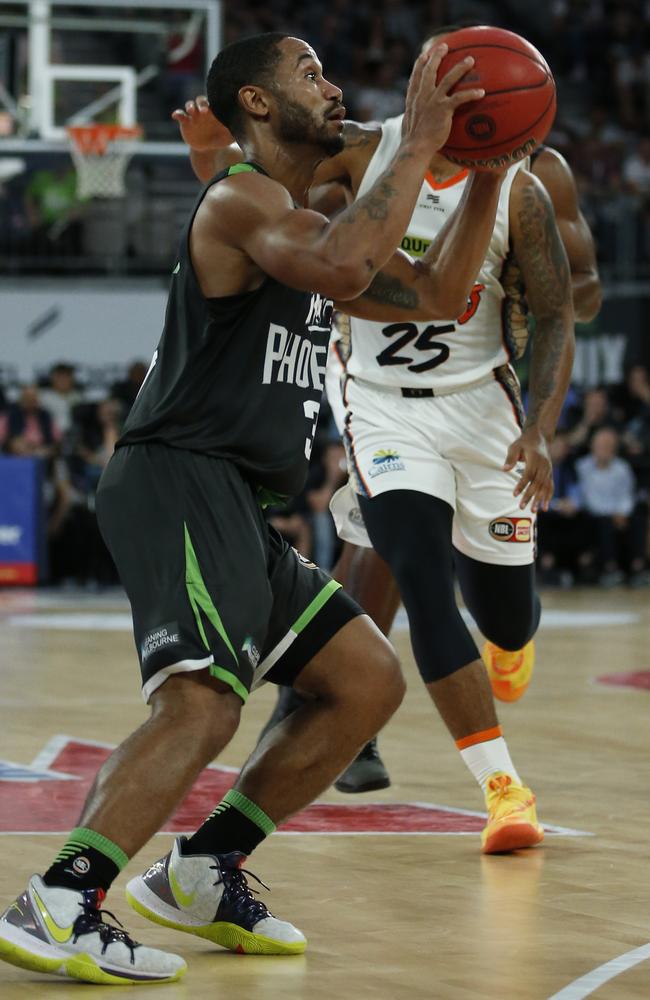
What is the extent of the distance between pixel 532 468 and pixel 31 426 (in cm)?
1158

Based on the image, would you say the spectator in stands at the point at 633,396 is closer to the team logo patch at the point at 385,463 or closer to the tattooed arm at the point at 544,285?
the tattooed arm at the point at 544,285

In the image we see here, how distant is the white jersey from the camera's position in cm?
579

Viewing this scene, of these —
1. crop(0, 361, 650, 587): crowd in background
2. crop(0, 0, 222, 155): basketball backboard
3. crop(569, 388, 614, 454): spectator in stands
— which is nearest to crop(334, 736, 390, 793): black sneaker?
crop(0, 361, 650, 587): crowd in background

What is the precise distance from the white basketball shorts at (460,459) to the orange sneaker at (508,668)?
0.50 metres

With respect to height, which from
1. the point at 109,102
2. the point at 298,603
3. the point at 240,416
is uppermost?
the point at 240,416

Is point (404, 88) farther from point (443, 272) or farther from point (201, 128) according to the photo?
point (443, 272)

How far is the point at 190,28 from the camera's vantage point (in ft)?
52.7

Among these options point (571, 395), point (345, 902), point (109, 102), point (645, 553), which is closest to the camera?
point (345, 902)

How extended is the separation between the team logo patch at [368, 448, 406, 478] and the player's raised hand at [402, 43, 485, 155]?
1600mm

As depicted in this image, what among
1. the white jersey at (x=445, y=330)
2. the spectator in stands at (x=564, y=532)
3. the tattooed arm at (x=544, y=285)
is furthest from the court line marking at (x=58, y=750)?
the spectator in stands at (x=564, y=532)

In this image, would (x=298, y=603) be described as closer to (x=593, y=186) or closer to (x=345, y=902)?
(x=345, y=902)

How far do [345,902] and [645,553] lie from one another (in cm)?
1306

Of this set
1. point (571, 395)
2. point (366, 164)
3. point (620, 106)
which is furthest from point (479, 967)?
point (620, 106)

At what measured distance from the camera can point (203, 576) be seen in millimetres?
3848
